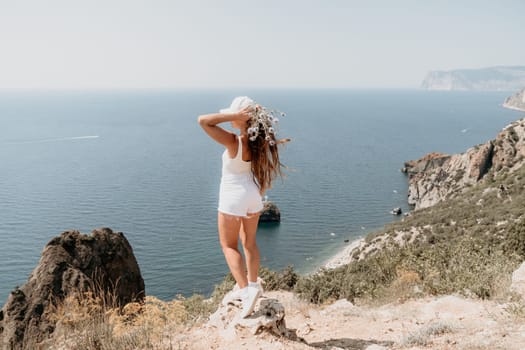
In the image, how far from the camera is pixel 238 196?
5.13 meters

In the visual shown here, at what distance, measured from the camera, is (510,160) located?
48.4m

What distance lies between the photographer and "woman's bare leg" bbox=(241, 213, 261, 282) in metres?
5.35

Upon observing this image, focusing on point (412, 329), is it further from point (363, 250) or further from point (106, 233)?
point (363, 250)

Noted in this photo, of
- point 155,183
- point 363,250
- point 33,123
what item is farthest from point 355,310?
point 33,123

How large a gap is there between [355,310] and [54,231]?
47467 mm

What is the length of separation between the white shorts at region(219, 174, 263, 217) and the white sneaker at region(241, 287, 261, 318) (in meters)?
0.93

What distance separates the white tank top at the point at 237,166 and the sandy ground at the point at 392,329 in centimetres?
181

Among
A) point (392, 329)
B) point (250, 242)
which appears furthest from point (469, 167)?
point (250, 242)

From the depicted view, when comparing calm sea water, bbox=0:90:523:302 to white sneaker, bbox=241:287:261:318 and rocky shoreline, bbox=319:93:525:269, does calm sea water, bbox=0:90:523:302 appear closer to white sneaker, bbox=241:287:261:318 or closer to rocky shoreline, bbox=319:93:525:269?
rocky shoreline, bbox=319:93:525:269

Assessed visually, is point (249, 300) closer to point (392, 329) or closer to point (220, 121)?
point (220, 121)

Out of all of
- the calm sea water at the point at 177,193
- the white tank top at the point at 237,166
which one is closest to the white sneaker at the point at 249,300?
the white tank top at the point at 237,166

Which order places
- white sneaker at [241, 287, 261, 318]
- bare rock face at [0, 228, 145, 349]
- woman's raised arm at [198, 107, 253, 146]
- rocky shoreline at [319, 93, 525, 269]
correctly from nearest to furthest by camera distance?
woman's raised arm at [198, 107, 253, 146]
white sneaker at [241, 287, 261, 318]
bare rock face at [0, 228, 145, 349]
rocky shoreline at [319, 93, 525, 269]

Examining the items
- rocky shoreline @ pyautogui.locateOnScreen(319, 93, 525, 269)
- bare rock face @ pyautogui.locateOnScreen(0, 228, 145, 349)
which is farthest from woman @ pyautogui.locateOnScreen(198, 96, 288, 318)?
rocky shoreline @ pyautogui.locateOnScreen(319, 93, 525, 269)

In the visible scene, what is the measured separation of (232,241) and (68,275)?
12889 millimetres
